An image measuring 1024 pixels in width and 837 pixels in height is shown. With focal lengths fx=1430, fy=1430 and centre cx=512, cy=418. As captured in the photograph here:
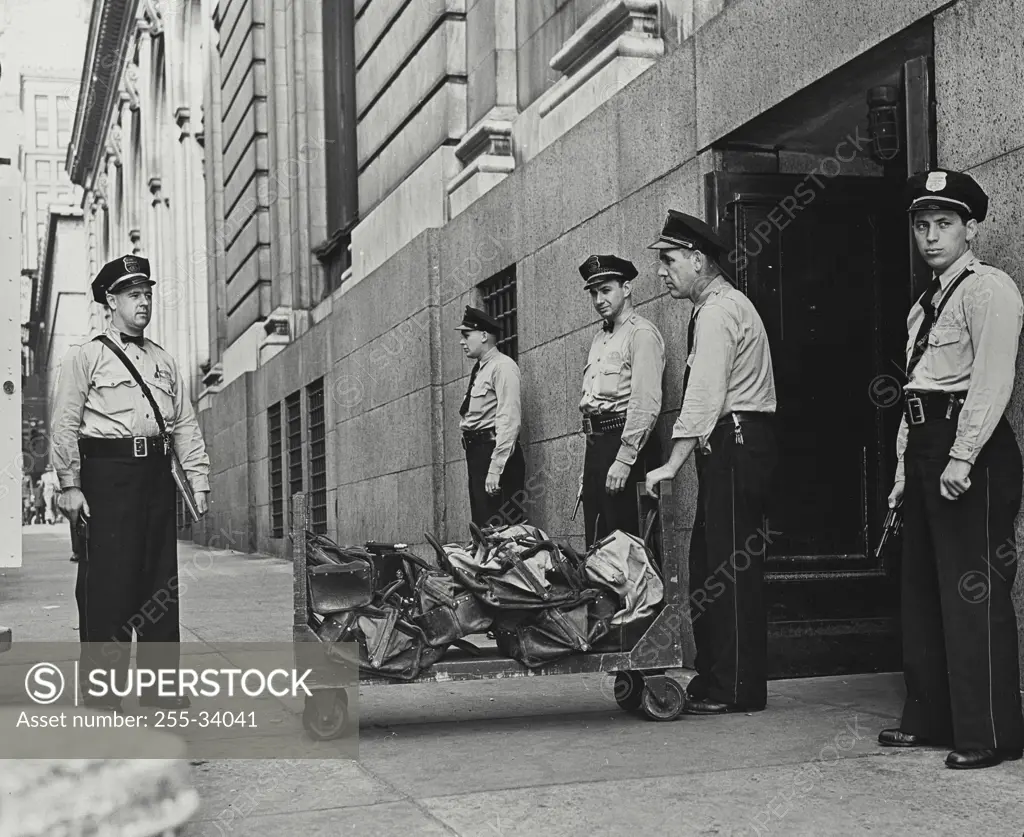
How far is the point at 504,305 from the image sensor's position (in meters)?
11.4

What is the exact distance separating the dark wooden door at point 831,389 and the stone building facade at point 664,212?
0.01 m

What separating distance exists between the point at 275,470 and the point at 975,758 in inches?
695

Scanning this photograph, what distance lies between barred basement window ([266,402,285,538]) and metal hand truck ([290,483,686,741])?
15516 millimetres

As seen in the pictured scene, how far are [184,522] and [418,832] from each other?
101 ft

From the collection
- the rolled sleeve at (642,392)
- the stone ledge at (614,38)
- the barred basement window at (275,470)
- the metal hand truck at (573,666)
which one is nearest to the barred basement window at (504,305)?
the stone ledge at (614,38)

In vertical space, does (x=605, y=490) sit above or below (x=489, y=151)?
below

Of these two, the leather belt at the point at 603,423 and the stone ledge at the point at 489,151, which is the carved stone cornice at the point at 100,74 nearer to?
the stone ledge at the point at 489,151

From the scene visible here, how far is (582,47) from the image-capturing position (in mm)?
9828

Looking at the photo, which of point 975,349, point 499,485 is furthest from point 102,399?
point 975,349

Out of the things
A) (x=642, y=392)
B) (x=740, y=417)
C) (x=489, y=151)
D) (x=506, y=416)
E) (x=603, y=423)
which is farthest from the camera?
(x=489, y=151)

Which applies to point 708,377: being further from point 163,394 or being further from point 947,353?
point 163,394

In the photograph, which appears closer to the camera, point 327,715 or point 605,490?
point 327,715

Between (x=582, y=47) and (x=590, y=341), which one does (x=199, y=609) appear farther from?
(x=582, y=47)

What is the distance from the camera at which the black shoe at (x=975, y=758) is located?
504 centimetres
